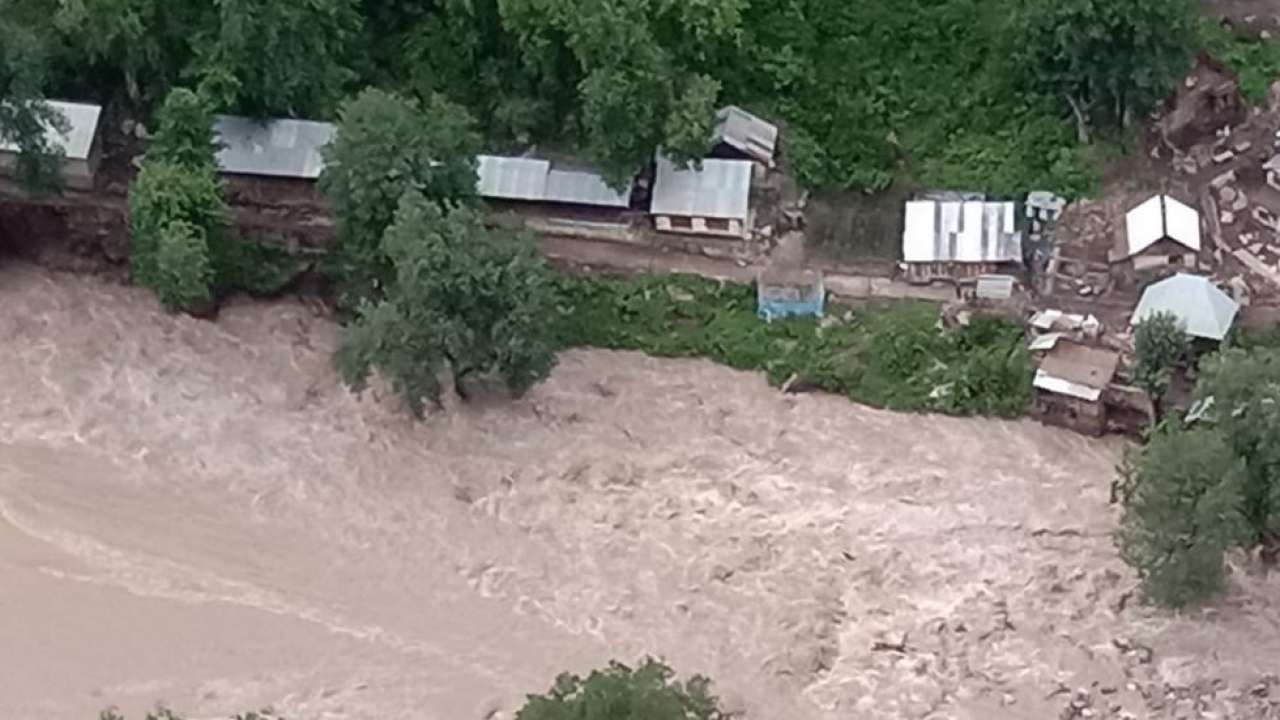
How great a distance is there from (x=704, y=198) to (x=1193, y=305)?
7.61m

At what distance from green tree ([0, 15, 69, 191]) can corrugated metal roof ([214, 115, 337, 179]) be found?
256 centimetres

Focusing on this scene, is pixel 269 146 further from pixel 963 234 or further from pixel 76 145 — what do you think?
pixel 963 234

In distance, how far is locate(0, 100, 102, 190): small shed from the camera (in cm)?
3341

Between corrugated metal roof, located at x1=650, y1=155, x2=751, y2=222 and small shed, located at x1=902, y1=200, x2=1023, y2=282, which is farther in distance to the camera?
corrugated metal roof, located at x1=650, y1=155, x2=751, y2=222

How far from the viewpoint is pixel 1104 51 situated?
3228cm

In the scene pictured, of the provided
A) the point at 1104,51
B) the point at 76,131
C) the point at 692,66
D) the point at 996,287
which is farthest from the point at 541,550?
the point at 1104,51

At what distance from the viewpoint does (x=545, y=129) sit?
3406cm

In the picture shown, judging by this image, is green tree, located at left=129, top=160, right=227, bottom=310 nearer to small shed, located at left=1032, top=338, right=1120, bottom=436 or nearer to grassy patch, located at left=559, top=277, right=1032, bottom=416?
grassy patch, located at left=559, top=277, right=1032, bottom=416

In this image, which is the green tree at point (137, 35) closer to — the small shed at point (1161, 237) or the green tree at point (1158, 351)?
the small shed at point (1161, 237)


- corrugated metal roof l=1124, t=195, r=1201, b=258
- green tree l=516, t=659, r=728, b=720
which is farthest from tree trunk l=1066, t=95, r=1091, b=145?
green tree l=516, t=659, r=728, b=720

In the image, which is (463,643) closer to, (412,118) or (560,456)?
(560,456)

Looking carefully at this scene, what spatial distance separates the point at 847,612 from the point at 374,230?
9.04m

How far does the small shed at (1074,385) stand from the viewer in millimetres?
30344

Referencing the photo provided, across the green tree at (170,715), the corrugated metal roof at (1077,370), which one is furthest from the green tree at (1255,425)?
the green tree at (170,715)
